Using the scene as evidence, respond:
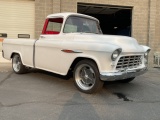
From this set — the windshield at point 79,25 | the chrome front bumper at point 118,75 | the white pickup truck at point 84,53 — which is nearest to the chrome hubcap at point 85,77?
the white pickup truck at point 84,53

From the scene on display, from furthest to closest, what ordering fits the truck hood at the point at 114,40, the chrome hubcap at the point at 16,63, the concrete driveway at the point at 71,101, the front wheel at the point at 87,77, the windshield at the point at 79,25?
the chrome hubcap at the point at 16,63, the windshield at the point at 79,25, the truck hood at the point at 114,40, the front wheel at the point at 87,77, the concrete driveway at the point at 71,101

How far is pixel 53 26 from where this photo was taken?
7.08 meters

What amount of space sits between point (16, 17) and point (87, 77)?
273 inches

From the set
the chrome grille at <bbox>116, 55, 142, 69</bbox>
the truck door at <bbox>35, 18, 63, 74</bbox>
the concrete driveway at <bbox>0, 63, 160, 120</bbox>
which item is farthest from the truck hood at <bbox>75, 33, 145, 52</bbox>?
the concrete driveway at <bbox>0, 63, 160, 120</bbox>

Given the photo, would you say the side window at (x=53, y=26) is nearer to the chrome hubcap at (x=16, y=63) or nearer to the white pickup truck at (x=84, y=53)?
the white pickup truck at (x=84, y=53)

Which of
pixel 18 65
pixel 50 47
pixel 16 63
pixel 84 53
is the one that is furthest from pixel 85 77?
pixel 16 63

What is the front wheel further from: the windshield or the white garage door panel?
the white garage door panel

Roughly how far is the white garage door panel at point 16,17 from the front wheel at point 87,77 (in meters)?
6.25

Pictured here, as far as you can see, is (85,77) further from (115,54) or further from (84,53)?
(115,54)

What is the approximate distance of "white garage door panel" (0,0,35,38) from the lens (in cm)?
1131

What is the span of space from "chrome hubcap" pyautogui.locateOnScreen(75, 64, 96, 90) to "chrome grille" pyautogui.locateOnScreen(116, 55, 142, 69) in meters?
0.69

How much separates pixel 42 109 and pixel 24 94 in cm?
116

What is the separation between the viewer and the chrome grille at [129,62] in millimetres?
5504

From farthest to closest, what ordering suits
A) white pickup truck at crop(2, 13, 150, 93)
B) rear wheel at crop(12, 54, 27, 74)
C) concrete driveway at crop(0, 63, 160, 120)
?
rear wheel at crop(12, 54, 27, 74)
white pickup truck at crop(2, 13, 150, 93)
concrete driveway at crop(0, 63, 160, 120)
